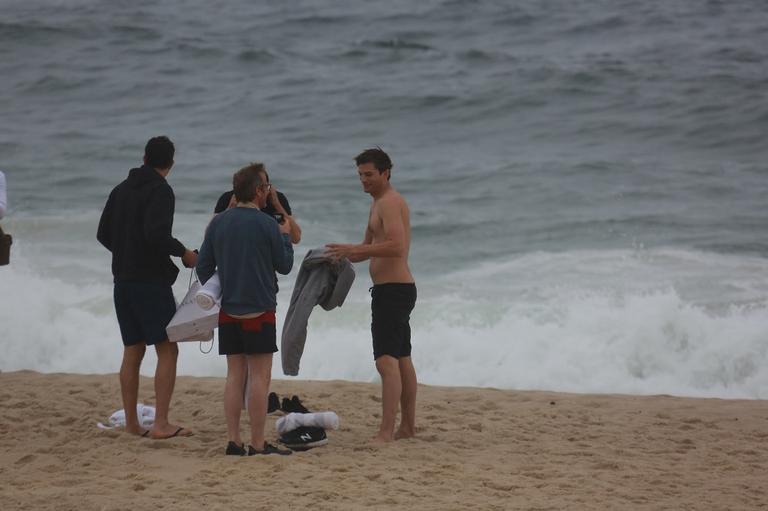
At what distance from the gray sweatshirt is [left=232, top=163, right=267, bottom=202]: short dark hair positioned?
656 mm

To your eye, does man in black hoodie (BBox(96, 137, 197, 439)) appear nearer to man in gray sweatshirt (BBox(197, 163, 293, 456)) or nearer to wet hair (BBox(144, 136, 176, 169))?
wet hair (BBox(144, 136, 176, 169))

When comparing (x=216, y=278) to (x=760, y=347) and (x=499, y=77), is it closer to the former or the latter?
(x=760, y=347)

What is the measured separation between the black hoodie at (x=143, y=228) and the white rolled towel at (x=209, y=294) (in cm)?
34

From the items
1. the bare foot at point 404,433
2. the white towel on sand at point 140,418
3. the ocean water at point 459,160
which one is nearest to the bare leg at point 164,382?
the white towel on sand at point 140,418

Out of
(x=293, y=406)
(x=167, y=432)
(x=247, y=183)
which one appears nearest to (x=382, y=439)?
(x=293, y=406)

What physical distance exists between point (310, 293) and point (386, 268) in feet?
1.51

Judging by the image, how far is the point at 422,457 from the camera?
5816 mm

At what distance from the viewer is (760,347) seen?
9.44 m

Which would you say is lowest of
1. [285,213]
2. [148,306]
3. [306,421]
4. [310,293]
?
[306,421]

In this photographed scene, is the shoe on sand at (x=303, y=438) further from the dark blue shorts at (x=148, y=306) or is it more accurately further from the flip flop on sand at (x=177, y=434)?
the dark blue shorts at (x=148, y=306)

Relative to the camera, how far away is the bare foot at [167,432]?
6.17 m

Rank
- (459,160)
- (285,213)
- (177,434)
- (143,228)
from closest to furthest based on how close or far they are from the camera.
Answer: (143,228) < (285,213) < (177,434) < (459,160)

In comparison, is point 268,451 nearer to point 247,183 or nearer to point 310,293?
point 310,293

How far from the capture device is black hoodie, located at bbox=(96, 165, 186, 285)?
578cm
